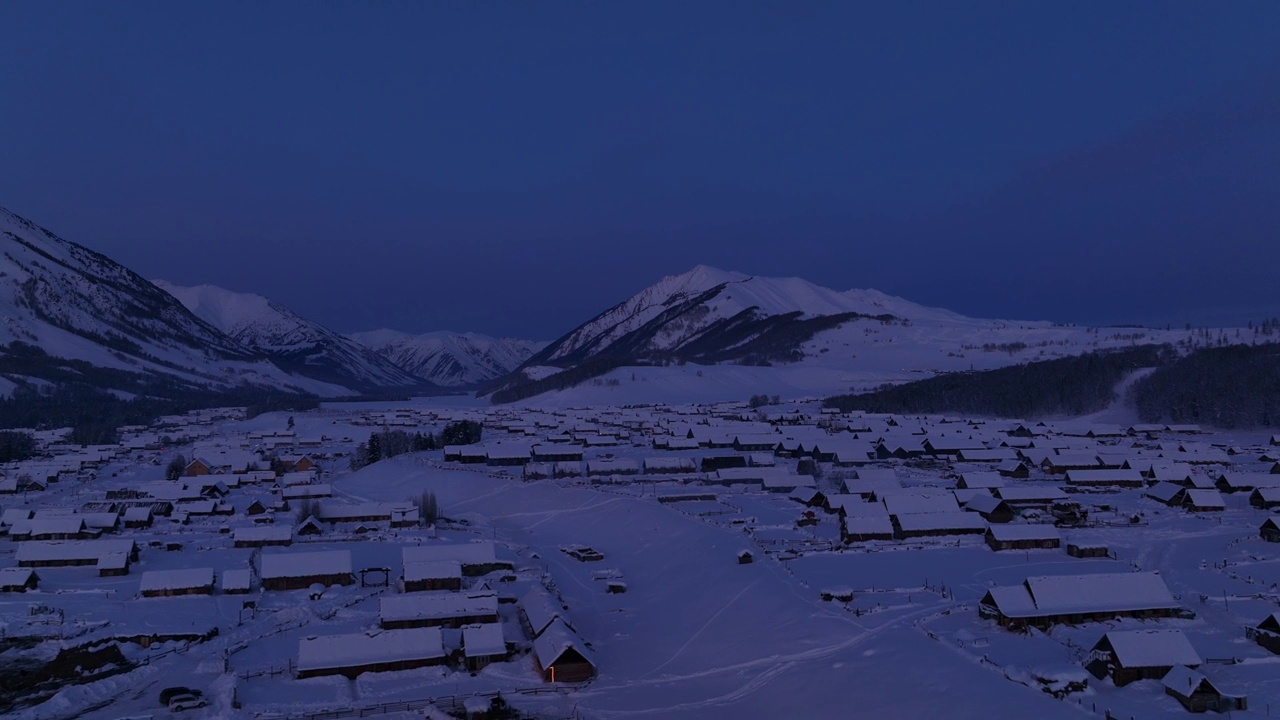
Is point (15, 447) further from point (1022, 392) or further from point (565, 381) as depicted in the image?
point (1022, 392)

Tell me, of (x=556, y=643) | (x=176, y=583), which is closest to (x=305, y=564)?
(x=176, y=583)

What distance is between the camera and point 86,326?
15588 centimetres

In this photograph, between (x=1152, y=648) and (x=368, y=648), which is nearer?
(x=1152, y=648)

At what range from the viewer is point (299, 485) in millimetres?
45906

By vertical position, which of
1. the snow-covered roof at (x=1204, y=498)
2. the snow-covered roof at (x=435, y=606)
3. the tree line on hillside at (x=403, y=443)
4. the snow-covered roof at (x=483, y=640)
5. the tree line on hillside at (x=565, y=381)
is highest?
the tree line on hillside at (x=565, y=381)

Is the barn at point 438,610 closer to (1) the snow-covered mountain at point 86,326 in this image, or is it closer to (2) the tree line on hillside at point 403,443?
(2) the tree line on hillside at point 403,443

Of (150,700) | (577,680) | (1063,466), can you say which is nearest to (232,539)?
(150,700)

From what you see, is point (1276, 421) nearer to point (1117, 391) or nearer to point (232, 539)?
point (1117, 391)

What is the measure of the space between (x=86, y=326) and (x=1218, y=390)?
568ft

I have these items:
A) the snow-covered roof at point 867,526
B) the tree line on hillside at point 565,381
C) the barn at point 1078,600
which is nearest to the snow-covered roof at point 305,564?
the snow-covered roof at point 867,526

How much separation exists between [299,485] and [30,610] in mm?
22086

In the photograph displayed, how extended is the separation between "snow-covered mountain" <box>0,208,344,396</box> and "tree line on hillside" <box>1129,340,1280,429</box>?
133 m

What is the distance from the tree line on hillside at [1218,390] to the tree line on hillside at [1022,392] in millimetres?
4124

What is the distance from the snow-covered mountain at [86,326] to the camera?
438 ft
